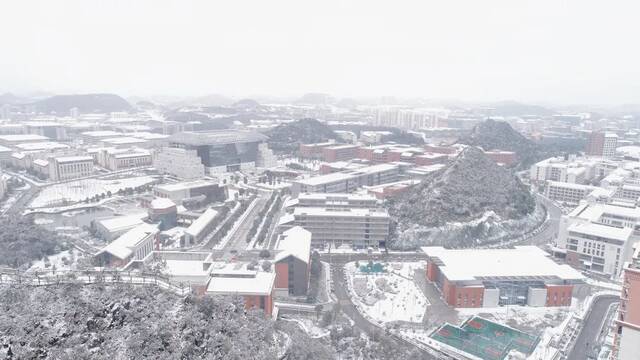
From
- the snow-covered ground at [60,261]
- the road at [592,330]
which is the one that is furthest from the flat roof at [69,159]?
the road at [592,330]

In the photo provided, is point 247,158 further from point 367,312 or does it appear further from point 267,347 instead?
point 267,347

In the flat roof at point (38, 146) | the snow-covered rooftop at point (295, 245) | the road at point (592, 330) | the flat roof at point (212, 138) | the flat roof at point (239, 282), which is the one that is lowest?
the road at point (592, 330)

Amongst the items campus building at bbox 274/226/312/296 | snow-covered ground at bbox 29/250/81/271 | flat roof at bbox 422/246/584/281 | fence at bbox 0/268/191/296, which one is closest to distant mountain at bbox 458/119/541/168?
flat roof at bbox 422/246/584/281

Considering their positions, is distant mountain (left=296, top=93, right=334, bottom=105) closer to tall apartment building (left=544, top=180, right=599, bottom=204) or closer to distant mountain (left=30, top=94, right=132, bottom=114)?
distant mountain (left=30, top=94, right=132, bottom=114)

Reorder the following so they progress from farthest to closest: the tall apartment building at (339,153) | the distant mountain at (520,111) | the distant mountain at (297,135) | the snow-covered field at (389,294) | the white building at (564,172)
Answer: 1. the distant mountain at (520,111)
2. the distant mountain at (297,135)
3. the tall apartment building at (339,153)
4. the white building at (564,172)
5. the snow-covered field at (389,294)

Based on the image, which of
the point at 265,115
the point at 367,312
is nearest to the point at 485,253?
the point at 367,312

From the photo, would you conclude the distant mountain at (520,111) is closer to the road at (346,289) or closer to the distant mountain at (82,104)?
the distant mountain at (82,104)
